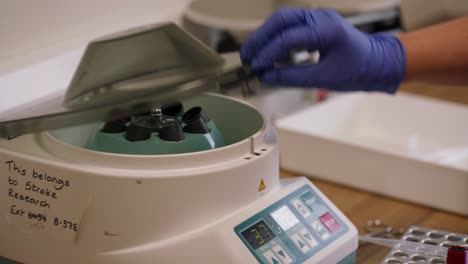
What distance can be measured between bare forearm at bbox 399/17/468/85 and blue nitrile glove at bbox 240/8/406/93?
45 millimetres

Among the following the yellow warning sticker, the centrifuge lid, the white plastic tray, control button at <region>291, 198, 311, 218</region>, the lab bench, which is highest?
the centrifuge lid

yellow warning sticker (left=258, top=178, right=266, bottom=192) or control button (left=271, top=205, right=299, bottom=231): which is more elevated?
yellow warning sticker (left=258, top=178, right=266, bottom=192)

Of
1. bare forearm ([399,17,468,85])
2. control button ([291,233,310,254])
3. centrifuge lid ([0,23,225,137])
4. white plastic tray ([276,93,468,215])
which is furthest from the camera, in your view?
white plastic tray ([276,93,468,215])

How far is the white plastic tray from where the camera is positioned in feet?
4.35

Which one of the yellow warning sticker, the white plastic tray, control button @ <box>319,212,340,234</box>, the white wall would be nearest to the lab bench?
the white plastic tray

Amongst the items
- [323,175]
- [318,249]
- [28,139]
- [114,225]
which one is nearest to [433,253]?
[318,249]

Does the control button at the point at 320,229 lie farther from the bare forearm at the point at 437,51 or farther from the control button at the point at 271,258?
the bare forearm at the point at 437,51

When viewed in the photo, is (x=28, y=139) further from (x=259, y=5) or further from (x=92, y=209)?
(x=259, y=5)

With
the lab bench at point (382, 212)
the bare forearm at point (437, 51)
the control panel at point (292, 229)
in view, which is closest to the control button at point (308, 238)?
the control panel at point (292, 229)

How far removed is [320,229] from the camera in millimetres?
1017

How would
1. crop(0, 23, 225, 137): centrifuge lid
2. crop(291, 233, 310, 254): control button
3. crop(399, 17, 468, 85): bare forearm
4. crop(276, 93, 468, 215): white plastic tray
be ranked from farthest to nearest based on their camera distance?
crop(276, 93, 468, 215): white plastic tray
crop(399, 17, 468, 85): bare forearm
crop(291, 233, 310, 254): control button
crop(0, 23, 225, 137): centrifuge lid

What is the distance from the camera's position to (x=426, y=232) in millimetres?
1194

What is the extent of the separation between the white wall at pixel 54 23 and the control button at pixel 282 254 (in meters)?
0.58

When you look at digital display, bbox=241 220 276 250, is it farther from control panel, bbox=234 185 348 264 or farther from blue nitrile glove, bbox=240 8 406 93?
blue nitrile glove, bbox=240 8 406 93
